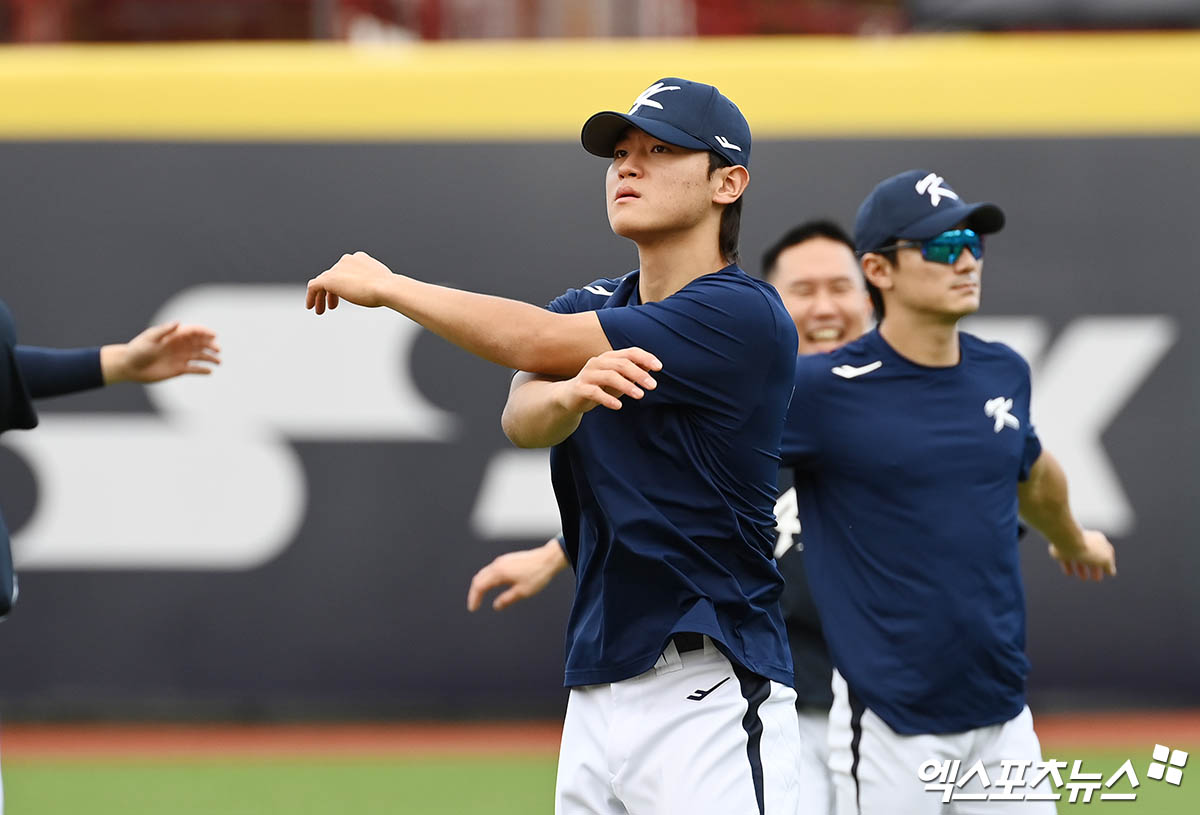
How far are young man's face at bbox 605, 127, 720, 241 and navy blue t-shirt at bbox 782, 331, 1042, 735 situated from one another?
0.99 m

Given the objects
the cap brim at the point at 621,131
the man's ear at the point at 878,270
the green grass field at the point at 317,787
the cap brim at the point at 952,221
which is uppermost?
the cap brim at the point at 621,131

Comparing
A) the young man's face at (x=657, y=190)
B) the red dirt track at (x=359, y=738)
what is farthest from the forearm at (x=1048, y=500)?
the red dirt track at (x=359, y=738)

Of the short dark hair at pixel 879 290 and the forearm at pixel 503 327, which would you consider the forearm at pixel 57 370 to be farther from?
the short dark hair at pixel 879 290

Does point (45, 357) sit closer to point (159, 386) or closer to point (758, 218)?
point (159, 386)

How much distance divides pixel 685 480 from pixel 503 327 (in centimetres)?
49

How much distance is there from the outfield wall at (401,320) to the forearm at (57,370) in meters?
3.27

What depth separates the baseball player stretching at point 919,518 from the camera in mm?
3754

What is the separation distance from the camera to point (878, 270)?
4.11 meters

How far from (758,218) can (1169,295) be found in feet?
7.05

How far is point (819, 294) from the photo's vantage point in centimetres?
469

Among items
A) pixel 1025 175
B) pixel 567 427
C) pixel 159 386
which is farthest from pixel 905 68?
pixel 567 427

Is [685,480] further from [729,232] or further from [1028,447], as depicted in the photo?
[1028,447]

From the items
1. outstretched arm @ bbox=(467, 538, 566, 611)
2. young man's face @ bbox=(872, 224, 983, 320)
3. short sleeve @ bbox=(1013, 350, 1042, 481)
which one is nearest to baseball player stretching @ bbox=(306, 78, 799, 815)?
outstretched arm @ bbox=(467, 538, 566, 611)

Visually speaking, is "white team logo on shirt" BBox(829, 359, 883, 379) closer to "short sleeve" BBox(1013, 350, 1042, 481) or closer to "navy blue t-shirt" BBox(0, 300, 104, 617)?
"short sleeve" BBox(1013, 350, 1042, 481)
